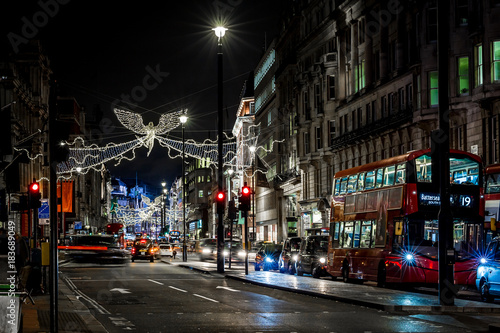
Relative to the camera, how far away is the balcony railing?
157 feet

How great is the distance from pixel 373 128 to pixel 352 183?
71.8 ft

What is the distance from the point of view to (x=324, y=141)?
2506 inches

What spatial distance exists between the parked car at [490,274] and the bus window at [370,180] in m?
6.73

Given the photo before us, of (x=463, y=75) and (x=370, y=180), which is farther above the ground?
(x=463, y=75)

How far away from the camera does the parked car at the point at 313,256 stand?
35406 millimetres

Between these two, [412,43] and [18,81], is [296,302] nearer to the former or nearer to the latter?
[412,43]

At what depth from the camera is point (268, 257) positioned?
143ft

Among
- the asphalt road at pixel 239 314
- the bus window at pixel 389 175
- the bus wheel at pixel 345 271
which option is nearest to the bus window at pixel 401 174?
the bus window at pixel 389 175

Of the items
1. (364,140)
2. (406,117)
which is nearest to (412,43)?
(406,117)

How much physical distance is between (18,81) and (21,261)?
46086 mm

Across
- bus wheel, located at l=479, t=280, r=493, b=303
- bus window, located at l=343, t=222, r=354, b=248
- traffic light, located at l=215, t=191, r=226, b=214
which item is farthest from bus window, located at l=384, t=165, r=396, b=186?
traffic light, located at l=215, t=191, r=226, b=214

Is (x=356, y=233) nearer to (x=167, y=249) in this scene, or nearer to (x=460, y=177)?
(x=460, y=177)

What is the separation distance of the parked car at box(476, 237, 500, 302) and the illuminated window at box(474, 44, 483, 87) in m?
19.0

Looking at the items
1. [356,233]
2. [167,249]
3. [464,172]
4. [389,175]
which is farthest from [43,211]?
[167,249]
